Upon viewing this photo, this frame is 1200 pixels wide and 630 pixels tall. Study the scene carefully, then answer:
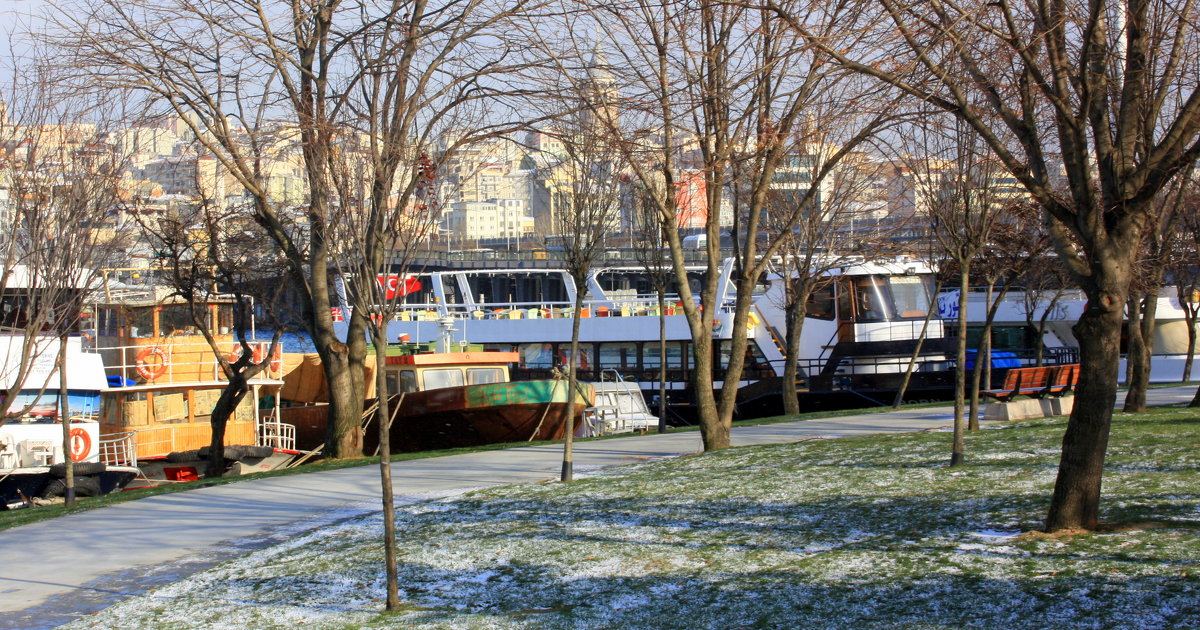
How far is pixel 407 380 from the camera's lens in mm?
23984

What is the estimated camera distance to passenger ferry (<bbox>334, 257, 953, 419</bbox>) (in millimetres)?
29453

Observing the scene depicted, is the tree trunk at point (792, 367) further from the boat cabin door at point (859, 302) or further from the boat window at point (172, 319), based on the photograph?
the boat window at point (172, 319)

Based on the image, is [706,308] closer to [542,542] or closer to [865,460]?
[865,460]

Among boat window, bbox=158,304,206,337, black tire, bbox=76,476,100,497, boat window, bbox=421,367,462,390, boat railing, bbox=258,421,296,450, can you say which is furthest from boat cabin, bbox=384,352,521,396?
black tire, bbox=76,476,100,497

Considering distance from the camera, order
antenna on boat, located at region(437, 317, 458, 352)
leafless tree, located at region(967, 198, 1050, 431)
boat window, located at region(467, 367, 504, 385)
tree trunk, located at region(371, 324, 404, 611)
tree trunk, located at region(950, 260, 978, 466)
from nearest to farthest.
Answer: tree trunk, located at region(371, 324, 404, 611)
tree trunk, located at region(950, 260, 978, 466)
leafless tree, located at region(967, 198, 1050, 431)
boat window, located at region(467, 367, 504, 385)
antenna on boat, located at region(437, 317, 458, 352)

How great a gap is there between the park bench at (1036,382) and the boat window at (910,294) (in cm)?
1139

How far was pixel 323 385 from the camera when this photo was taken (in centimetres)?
2678

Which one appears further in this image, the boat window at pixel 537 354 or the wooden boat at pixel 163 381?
the boat window at pixel 537 354

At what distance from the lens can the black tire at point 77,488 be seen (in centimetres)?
1611

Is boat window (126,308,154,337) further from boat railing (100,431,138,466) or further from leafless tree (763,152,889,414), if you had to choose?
leafless tree (763,152,889,414)

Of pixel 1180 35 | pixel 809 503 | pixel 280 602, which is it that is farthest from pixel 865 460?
pixel 280 602

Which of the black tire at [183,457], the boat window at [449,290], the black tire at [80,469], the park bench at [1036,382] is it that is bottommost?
the black tire at [183,457]

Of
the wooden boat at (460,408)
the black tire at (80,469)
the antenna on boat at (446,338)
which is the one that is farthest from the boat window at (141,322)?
the antenna on boat at (446,338)

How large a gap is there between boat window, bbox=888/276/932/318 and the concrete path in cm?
1398
